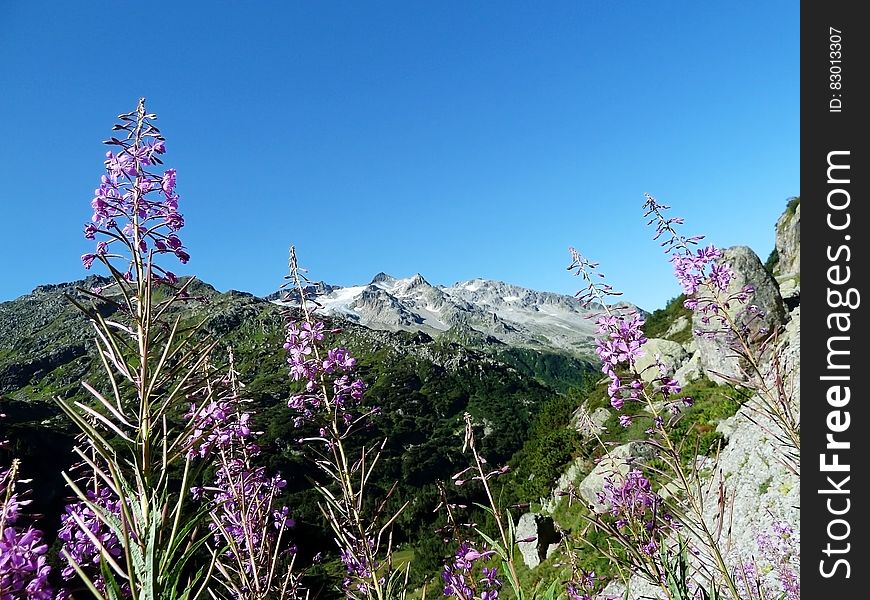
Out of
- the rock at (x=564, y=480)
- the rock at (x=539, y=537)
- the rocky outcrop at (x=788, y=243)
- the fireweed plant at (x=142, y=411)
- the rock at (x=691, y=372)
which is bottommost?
the rock at (x=539, y=537)

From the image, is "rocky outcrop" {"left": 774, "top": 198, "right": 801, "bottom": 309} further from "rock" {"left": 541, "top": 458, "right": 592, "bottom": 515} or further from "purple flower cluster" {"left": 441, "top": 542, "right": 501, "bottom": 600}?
"purple flower cluster" {"left": 441, "top": 542, "right": 501, "bottom": 600}

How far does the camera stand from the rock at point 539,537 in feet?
68.2

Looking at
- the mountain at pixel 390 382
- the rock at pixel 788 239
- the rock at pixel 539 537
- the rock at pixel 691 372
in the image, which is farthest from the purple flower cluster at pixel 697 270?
the mountain at pixel 390 382

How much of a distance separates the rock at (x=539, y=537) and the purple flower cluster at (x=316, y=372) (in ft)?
62.4

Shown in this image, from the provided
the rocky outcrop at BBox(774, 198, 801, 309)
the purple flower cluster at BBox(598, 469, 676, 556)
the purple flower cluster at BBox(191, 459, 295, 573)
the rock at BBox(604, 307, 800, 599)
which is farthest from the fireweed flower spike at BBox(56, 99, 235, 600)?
the rocky outcrop at BBox(774, 198, 801, 309)

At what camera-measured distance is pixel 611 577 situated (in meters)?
13.7

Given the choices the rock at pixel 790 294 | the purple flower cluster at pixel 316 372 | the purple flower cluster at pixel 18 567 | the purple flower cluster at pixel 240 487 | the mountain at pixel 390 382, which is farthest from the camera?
the mountain at pixel 390 382

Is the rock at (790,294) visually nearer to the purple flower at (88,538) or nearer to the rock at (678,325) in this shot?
the rock at (678,325)

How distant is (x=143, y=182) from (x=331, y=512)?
2.80 metres

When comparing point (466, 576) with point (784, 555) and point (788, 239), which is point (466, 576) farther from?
point (788, 239)
